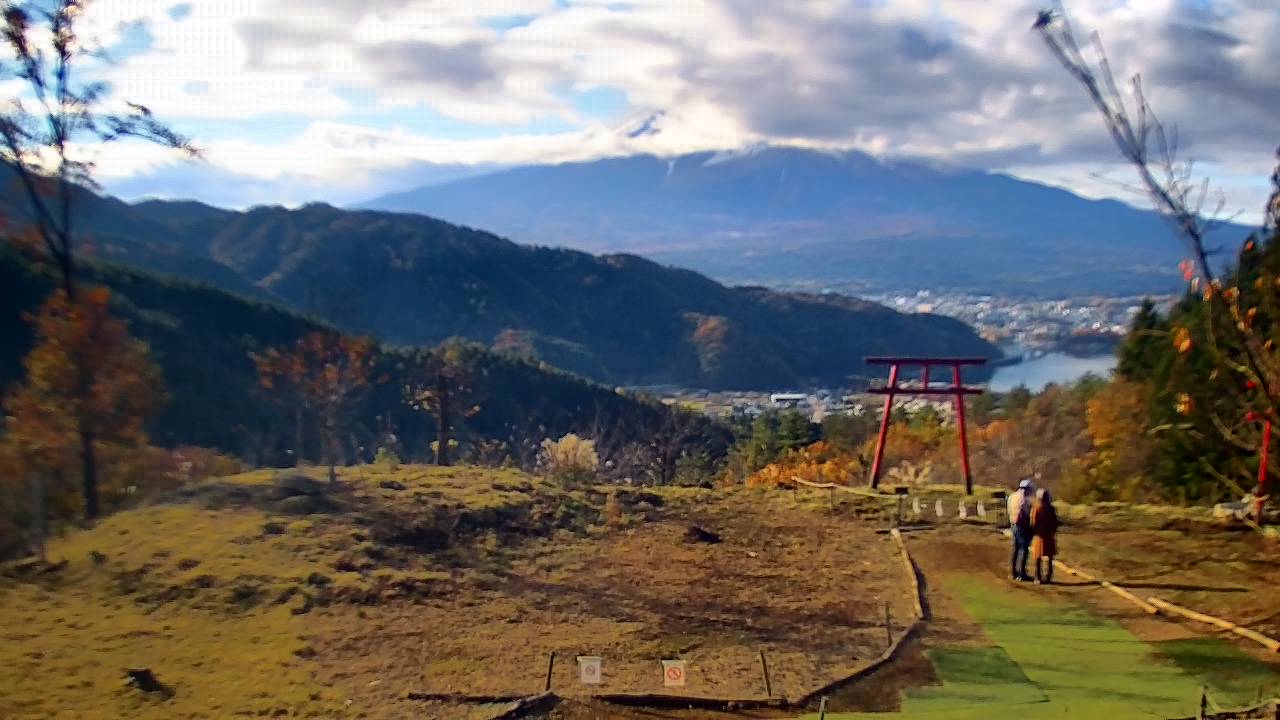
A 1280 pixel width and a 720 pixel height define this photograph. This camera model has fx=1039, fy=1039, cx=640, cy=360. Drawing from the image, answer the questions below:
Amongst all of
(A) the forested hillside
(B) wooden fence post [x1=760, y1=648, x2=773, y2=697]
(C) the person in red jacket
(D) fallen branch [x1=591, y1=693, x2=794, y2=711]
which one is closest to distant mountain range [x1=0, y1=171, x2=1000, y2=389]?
(A) the forested hillside

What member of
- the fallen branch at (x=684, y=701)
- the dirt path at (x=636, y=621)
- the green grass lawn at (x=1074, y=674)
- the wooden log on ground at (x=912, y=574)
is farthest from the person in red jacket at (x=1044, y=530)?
the fallen branch at (x=684, y=701)

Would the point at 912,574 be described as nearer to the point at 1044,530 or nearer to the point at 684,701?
the point at 1044,530

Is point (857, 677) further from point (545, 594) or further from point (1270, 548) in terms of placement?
point (1270, 548)

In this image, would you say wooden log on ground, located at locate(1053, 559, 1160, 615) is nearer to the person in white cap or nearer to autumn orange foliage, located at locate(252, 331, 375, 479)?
the person in white cap

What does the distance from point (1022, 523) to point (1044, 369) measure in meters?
74.6

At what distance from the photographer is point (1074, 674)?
26.6 ft

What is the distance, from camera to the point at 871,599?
1016 cm

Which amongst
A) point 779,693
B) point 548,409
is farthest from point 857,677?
point 548,409

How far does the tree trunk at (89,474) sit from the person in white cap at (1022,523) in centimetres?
1007

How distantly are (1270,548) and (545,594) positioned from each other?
8045 mm

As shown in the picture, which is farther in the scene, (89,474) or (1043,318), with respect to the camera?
(1043,318)

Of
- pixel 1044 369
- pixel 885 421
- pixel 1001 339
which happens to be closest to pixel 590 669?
pixel 885 421

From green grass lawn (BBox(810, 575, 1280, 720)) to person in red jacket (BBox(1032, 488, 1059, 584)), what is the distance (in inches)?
40.2

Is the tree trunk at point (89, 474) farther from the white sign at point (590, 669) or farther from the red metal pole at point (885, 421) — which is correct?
the red metal pole at point (885, 421)
